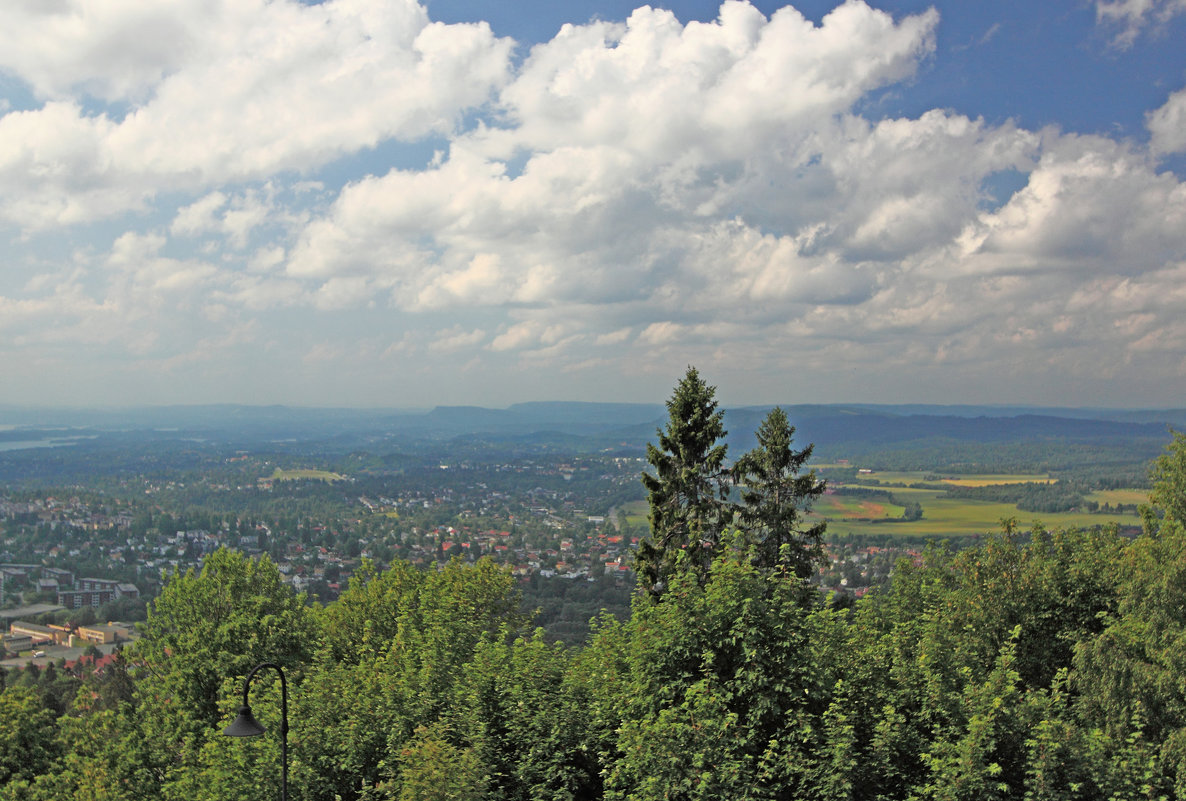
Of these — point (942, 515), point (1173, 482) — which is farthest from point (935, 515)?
point (1173, 482)

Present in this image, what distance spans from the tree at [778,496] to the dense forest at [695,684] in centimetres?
9

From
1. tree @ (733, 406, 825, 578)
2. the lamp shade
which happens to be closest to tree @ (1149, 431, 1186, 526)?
tree @ (733, 406, 825, 578)

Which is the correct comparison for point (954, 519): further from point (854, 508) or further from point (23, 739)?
point (23, 739)

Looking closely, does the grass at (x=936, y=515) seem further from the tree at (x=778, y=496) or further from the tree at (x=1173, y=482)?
the tree at (x=1173, y=482)

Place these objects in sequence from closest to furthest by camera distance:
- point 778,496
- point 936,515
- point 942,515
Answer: point 778,496 < point 942,515 < point 936,515

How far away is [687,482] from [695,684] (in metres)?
10.2

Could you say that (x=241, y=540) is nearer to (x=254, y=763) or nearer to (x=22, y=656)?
(x=22, y=656)

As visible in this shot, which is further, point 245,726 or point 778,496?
point 778,496

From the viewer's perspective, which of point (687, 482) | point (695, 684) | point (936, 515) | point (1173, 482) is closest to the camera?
point (695, 684)

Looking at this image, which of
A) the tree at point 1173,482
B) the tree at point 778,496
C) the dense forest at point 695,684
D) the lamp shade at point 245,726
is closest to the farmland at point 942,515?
the tree at point 778,496

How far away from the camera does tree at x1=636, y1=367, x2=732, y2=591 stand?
80.7ft

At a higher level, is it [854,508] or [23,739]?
[23,739]

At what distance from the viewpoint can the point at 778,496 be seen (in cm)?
2719

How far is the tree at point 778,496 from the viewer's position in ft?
87.5
